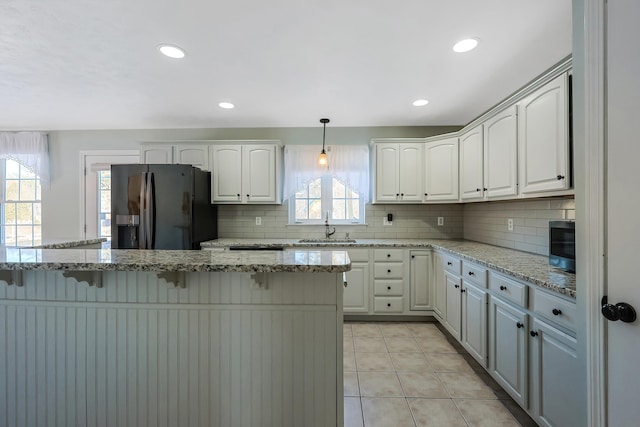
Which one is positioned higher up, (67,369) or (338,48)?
(338,48)

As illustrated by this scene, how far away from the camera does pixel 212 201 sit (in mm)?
3520

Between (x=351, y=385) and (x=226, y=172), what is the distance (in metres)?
2.72

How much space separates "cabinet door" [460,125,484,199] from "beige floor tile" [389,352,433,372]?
163cm

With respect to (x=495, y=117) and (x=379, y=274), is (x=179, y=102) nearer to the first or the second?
(x=379, y=274)

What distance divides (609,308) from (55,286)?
2.37 m

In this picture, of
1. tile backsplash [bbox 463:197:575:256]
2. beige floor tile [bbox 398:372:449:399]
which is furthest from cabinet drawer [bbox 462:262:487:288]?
beige floor tile [bbox 398:372:449:399]

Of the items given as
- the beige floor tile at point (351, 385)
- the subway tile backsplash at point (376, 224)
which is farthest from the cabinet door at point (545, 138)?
the beige floor tile at point (351, 385)

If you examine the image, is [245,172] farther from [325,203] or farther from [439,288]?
[439,288]

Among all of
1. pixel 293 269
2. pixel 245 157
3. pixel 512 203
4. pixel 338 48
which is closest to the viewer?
pixel 293 269

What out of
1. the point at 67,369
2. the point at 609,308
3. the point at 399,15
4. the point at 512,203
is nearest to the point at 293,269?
the point at 609,308

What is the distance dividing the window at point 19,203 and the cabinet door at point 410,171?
197 inches

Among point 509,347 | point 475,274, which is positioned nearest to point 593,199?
point 509,347

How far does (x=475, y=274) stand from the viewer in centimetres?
221

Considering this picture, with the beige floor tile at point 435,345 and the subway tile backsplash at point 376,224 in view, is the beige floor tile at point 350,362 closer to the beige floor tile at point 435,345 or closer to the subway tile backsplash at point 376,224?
the beige floor tile at point 435,345
